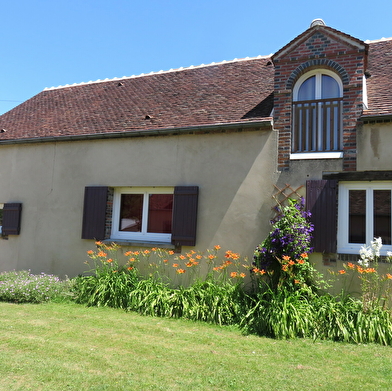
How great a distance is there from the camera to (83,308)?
731cm

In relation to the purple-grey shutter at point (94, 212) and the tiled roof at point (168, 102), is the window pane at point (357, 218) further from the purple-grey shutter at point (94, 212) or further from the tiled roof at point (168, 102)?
the purple-grey shutter at point (94, 212)

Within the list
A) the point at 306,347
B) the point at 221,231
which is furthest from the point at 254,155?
the point at 306,347

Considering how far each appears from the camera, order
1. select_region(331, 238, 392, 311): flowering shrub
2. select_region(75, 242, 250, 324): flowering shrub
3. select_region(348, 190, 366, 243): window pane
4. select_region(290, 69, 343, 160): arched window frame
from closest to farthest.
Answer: select_region(331, 238, 392, 311): flowering shrub → select_region(75, 242, 250, 324): flowering shrub → select_region(348, 190, 366, 243): window pane → select_region(290, 69, 343, 160): arched window frame

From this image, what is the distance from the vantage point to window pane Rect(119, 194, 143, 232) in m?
8.86

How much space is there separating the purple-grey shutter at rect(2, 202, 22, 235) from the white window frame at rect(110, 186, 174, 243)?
2.65 metres

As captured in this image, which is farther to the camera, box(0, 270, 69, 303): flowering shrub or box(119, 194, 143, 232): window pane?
box(119, 194, 143, 232): window pane

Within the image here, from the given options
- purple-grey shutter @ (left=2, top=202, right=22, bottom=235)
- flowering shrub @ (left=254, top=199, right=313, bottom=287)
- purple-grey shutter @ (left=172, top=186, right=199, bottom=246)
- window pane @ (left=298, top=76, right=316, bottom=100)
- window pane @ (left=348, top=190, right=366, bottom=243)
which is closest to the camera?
flowering shrub @ (left=254, top=199, right=313, bottom=287)

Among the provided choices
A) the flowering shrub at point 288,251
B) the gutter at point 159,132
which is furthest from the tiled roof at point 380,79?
the flowering shrub at point 288,251

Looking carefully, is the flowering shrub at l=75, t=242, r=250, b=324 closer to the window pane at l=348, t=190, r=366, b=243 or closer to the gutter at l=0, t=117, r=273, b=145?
the window pane at l=348, t=190, r=366, b=243

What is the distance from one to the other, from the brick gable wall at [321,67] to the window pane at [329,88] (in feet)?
0.72

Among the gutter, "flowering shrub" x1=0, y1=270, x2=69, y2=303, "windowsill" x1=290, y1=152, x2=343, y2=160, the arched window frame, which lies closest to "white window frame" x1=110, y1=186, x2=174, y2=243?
the gutter

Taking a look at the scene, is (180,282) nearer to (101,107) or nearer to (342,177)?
(342,177)

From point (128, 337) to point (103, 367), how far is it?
119cm

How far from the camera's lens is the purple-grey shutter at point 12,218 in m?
9.61
